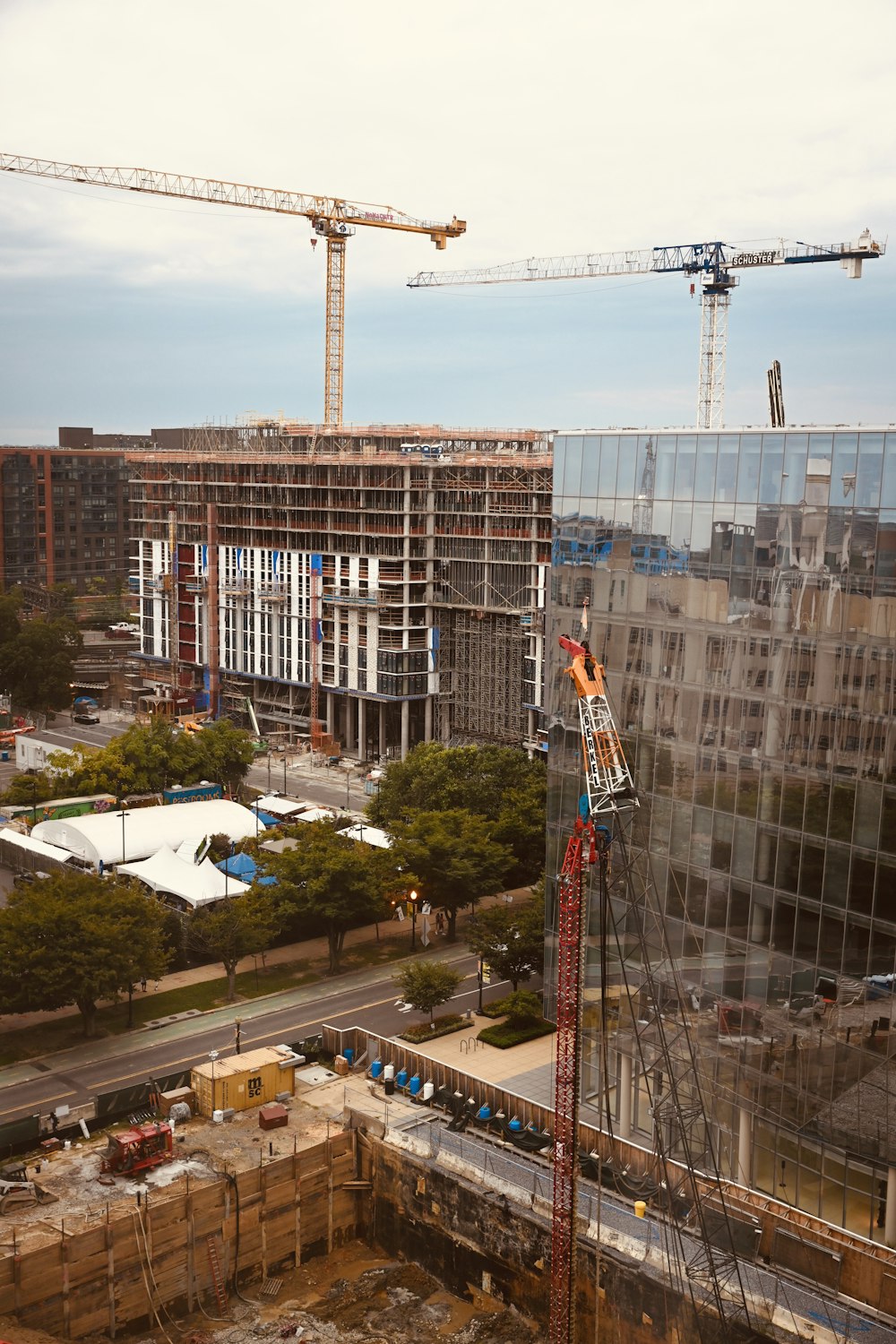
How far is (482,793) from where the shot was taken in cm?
7475

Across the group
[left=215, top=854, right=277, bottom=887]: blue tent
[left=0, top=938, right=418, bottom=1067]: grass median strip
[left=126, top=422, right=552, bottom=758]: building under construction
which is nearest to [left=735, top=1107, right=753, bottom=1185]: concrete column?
[left=0, top=938, right=418, bottom=1067]: grass median strip

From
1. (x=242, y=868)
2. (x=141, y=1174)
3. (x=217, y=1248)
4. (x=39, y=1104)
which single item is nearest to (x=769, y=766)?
(x=217, y=1248)

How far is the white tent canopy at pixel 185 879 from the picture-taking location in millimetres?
63188

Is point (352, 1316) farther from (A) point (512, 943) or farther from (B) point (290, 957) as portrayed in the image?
(B) point (290, 957)

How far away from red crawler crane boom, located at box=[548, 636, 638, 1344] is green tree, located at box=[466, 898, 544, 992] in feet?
56.2

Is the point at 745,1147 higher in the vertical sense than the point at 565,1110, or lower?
lower

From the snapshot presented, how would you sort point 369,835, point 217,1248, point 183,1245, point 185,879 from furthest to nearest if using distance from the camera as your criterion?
point 369,835
point 185,879
point 217,1248
point 183,1245

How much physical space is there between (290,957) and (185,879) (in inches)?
259

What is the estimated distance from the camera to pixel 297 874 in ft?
198

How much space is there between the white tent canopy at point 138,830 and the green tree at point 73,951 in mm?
16040

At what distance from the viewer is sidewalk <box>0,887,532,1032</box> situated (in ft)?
180

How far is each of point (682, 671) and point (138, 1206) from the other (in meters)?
22.7

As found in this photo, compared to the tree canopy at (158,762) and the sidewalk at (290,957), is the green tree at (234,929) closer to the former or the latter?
the sidewalk at (290,957)

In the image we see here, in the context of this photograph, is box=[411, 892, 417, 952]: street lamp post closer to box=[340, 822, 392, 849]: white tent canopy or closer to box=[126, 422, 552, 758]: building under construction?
box=[340, 822, 392, 849]: white tent canopy
